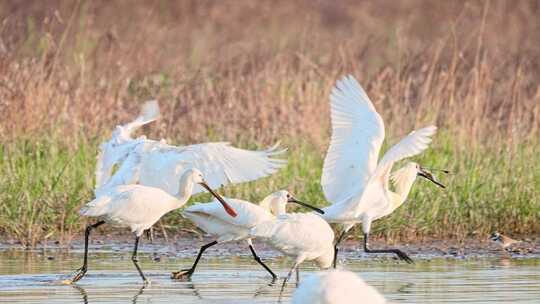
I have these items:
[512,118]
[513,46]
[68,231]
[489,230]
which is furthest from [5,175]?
[513,46]

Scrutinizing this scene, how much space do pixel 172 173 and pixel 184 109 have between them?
3.82 m

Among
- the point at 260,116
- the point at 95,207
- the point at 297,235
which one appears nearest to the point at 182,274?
the point at 95,207

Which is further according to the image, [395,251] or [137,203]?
[395,251]

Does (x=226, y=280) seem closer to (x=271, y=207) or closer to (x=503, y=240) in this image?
(x=271, y=207)

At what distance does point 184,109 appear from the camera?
13.5 meters

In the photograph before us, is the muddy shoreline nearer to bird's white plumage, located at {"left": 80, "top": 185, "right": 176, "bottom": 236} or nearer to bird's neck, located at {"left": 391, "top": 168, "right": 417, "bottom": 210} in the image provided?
bird's neck, located at {"left": 391, "top": 168, "right": 417, "bottom": 210}

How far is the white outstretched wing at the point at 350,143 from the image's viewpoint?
9.95 metres

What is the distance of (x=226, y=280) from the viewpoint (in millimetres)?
8531

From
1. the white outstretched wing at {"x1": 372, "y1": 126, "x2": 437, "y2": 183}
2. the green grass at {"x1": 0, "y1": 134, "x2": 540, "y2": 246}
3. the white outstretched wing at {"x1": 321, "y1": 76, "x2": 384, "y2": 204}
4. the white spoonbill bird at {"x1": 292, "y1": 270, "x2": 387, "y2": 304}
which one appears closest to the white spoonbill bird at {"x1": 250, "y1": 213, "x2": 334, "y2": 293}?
the white outstretched wing at {"x1": 372, "y1": 126, "x2": 437, "y2": 183}

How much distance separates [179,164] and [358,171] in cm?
137

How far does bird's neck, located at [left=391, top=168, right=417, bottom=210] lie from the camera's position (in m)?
10.0

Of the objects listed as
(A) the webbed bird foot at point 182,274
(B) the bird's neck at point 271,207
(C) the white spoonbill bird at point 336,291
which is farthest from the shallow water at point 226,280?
(C) the white spoonbill bird at point 336,291

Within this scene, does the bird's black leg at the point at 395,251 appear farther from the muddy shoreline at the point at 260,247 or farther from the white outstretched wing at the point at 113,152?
the white outstretched wing at the point at 113,152

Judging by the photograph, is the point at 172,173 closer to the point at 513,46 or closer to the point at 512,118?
the point at 512,118
